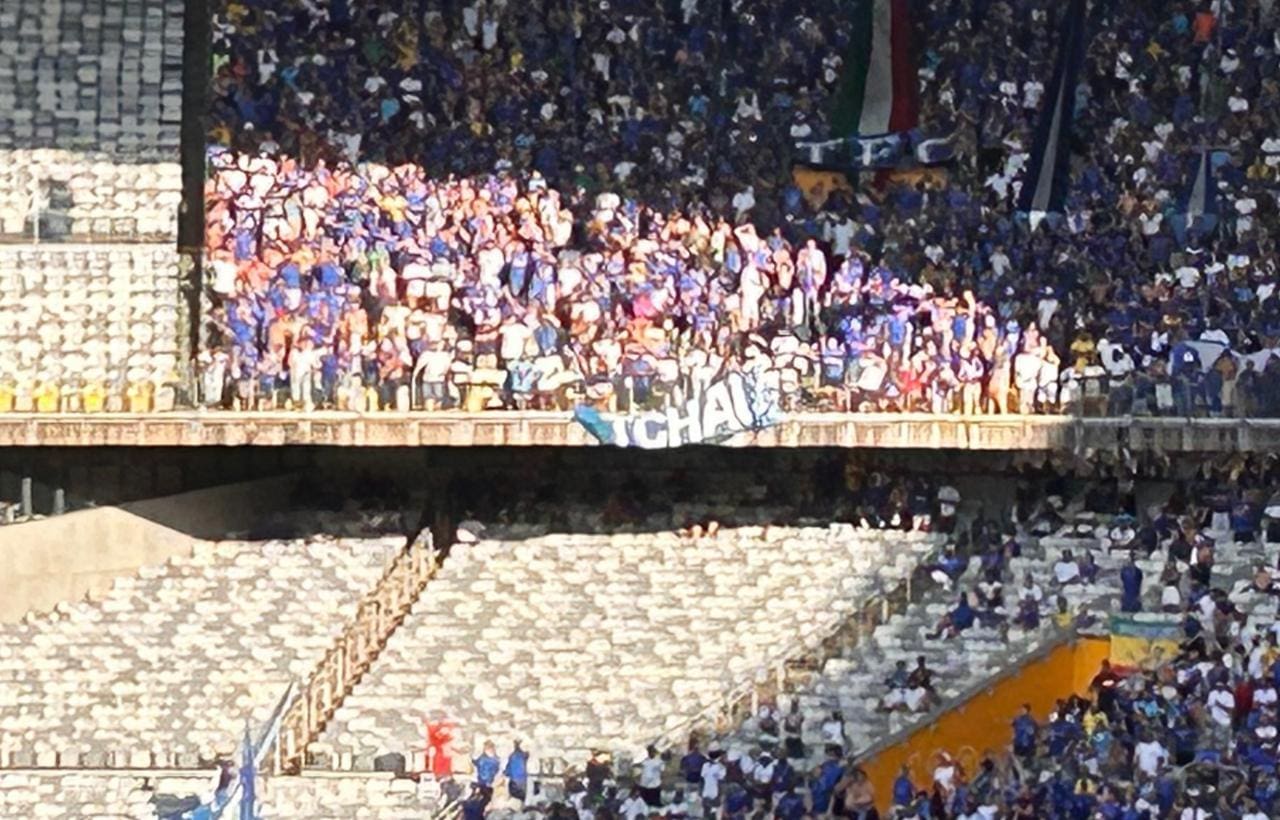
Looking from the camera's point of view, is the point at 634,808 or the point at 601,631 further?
the point at 601,631

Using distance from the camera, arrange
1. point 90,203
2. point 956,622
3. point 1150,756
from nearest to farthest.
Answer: point 1150,756, point 956,622, point 90,203

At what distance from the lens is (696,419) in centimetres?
2669

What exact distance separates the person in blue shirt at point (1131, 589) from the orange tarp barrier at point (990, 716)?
0.52 m

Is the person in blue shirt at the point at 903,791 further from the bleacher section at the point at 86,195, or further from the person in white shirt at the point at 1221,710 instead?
the bleacher section at the point at 86,195

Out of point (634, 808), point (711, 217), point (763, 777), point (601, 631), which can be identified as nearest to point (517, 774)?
point (634, 808)

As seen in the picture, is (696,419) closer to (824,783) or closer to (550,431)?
(550,431)

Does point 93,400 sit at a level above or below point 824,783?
above

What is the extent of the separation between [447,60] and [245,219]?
260 centimetres

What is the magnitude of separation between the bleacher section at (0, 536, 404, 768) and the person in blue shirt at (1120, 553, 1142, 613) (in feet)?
20.6

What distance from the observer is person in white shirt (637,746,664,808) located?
2453 centimetres

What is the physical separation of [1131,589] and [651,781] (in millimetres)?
4334

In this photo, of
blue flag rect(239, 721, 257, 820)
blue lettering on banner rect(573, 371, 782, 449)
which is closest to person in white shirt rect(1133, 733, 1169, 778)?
blue lettering on banner rect(573, 371, 782, 449)

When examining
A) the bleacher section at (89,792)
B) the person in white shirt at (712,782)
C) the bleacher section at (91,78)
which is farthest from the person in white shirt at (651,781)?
the bleacher section at (91,78)

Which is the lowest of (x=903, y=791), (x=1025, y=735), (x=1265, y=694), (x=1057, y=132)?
(x=903, y=791)
